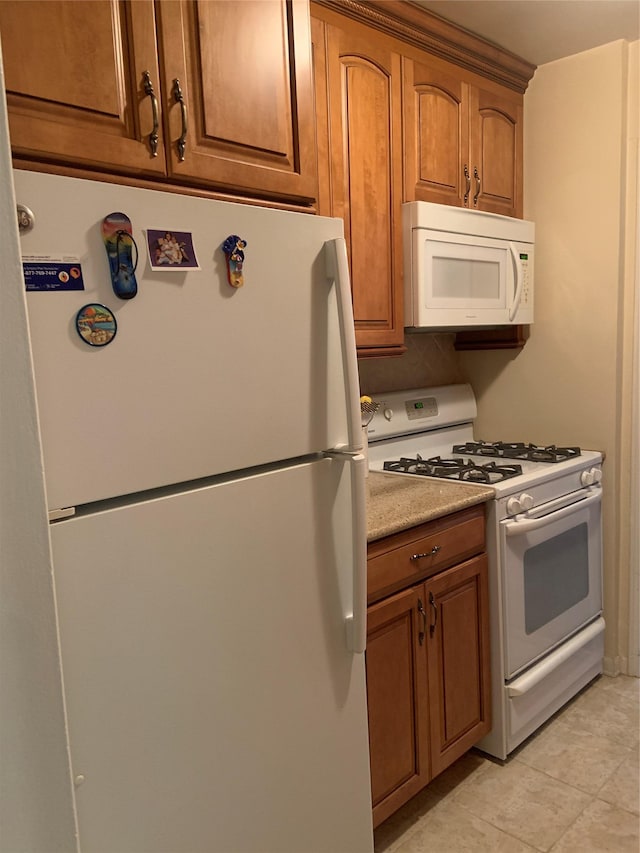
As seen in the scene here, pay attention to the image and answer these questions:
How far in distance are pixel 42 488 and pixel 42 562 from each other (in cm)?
8

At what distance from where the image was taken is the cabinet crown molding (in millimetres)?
1950

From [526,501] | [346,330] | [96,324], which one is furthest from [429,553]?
[96,324]

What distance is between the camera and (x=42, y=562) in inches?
26.0

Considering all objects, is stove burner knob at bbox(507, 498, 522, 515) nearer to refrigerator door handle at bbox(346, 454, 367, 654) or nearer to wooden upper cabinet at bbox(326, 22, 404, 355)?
wooden upper cabinet at bbox(326, 22, 404, 355)

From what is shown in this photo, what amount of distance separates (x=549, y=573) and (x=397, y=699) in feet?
2.77

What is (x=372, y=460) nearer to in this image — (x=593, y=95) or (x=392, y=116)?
(x=392, y=116)

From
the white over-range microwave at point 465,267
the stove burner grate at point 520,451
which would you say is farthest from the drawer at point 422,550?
the white over-range microwave at point 465,267

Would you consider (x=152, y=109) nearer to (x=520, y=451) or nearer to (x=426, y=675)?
(x=426, y=675)

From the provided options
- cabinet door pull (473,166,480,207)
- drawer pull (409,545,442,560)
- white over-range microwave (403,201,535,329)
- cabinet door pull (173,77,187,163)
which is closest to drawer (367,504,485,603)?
drawer pull (409,545,442,560)

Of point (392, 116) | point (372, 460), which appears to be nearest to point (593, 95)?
point (392, 116)

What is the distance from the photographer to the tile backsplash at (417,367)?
252 centimetres

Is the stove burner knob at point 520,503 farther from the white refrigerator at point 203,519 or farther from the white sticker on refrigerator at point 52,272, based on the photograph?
the white sticker on refrigerator at point 52,272

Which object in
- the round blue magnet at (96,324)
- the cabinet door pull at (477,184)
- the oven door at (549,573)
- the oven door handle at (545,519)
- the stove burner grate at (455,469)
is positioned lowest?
the oven door at (549,573)

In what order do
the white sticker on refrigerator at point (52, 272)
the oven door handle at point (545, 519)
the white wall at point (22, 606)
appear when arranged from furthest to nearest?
the oven door handle at point (545, 519), the white sticker on refrigerator at point (52, 272), the white wall at point (22, 606)
